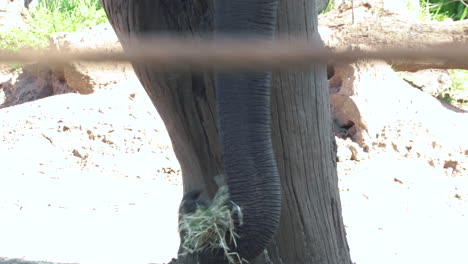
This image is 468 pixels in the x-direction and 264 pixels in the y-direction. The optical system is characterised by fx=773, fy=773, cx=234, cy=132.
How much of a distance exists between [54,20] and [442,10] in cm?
570

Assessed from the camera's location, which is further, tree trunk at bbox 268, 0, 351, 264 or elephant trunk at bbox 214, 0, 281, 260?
tree trunk at bbox 268, 0, 351, 264

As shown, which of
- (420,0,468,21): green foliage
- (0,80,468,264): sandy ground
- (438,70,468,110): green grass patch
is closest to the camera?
(0,80,468,264): sandy ground

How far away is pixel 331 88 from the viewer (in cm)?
792

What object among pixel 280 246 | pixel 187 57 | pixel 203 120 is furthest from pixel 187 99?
pixel 187 57

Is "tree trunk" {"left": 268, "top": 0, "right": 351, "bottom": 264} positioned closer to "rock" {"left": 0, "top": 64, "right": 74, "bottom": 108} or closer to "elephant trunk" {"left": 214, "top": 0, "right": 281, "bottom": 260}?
"elephant trunk" {"left": 214, "top": 0, "right": 281, "bottom": 260}

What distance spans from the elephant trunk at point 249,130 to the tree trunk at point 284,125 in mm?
684

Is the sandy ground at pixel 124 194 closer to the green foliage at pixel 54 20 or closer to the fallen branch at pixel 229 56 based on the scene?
the green foliage at pixel 54 20

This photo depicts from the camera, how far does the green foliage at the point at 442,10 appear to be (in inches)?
406

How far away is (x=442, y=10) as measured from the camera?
11.4m

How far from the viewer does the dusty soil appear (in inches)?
207

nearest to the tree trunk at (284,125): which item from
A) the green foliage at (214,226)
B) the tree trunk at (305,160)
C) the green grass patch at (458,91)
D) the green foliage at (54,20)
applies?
the tree trunk at (305,160)

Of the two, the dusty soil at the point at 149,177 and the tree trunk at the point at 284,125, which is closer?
the tree trunk at the point at 284,125

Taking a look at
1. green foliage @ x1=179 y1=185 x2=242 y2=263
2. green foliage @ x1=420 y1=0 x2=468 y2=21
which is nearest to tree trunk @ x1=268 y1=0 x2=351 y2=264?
green foliage @ x1=179 y1=185 x2=242 y2=263

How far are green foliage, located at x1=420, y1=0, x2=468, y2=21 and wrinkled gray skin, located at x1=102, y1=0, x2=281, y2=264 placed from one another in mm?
7995
